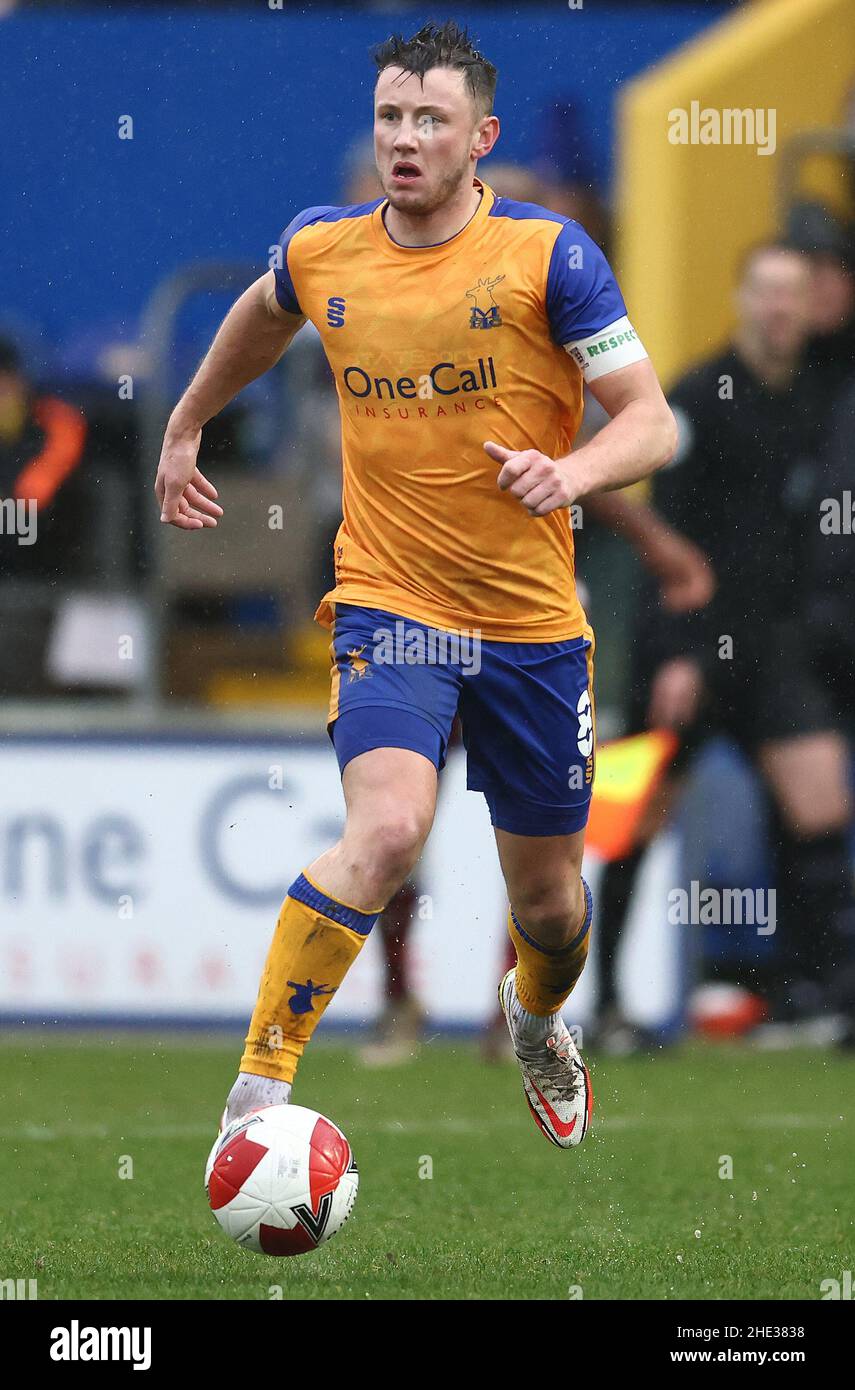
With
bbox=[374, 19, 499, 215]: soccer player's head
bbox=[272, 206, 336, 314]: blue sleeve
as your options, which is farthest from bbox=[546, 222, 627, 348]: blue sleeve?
bbox=[272, 206, 336, 314]: blue sleeve

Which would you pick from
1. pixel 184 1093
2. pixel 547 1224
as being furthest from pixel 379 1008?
pixel 547 1224

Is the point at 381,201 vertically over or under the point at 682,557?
over

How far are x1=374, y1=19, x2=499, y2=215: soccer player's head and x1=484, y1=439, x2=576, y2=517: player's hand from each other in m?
0.90

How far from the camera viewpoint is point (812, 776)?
9875 millimetres

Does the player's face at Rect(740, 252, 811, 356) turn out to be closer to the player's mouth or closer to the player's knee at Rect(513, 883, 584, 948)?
the player's knee at Rect(513, 883, 584, 948)

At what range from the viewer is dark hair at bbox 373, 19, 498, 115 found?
5.29 meters

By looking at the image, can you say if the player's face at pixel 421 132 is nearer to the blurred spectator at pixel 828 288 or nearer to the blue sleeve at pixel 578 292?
the blue sleeve at pixel 578 292

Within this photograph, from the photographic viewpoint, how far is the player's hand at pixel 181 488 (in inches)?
229

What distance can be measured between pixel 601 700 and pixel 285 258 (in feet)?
16.3

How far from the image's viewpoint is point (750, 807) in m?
10.5

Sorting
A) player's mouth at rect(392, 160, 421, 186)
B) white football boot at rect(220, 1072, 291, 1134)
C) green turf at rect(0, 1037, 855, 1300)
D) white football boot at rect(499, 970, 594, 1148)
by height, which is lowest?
green turf at rect(0, 1037, 855, 1300)

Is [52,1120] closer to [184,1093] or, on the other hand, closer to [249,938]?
[184,1093]

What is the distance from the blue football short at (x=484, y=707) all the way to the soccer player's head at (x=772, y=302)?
3.92m

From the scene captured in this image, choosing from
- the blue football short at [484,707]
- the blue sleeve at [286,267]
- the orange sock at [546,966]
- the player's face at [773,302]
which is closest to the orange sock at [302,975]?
the blue football short at [484,707]
